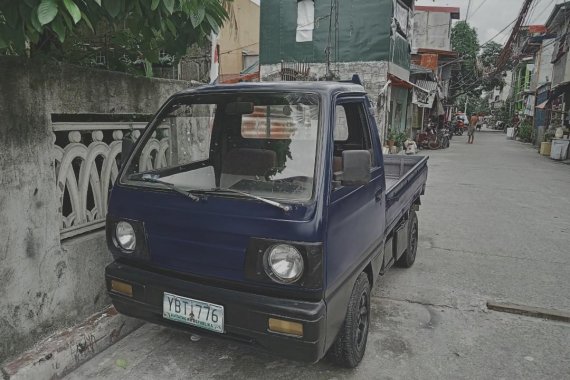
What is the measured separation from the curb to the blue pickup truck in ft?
1.62

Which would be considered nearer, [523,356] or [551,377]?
[551,377]

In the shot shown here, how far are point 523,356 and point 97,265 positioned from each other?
331 centimetres

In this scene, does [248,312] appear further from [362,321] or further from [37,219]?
[37,219]

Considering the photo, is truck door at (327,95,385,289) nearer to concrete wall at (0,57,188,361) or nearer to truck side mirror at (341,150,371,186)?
truck side mirror at (341,150,371,186)

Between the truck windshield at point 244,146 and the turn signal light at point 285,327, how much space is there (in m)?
0.66

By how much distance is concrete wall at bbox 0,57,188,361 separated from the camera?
2619mm

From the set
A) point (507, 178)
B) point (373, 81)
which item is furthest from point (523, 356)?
point (373, 81)

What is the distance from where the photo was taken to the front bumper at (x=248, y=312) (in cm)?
222

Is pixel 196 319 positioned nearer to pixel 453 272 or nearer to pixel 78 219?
pixel 78 219

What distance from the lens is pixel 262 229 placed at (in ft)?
7.41

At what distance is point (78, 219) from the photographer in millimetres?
3215

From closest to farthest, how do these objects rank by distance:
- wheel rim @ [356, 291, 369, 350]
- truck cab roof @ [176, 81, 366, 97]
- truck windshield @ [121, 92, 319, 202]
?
truck windshield @ [121, 92, 319, 202]
truck cab roof @ [176, 81, 366, 97]
wheel rim @ [356, 291, 369, 350]

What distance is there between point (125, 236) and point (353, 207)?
1.46 m

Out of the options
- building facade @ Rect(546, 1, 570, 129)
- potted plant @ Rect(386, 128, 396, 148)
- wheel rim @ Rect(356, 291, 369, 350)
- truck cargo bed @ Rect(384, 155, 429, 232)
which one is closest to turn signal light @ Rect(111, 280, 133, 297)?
wheel rim @ Rect(356, 291, 369, 350)
